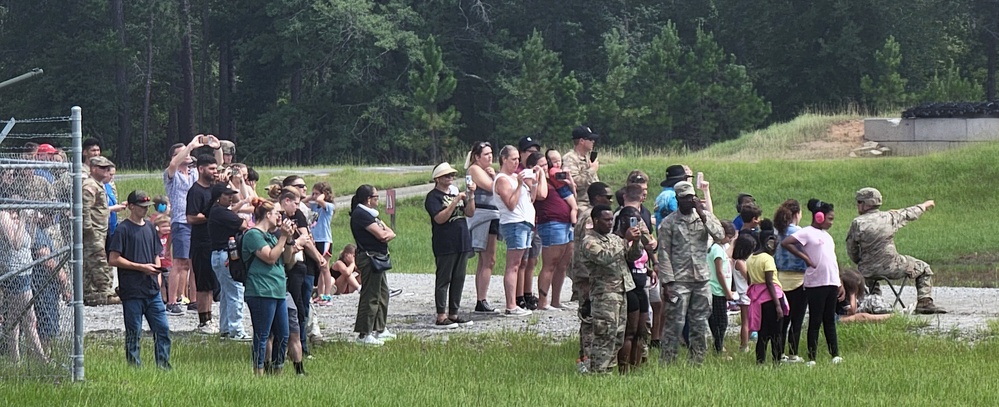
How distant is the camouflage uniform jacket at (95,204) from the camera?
14.3 m

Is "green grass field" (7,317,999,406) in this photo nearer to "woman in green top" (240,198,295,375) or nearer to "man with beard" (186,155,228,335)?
"woman in green top" (240,198,295,375)

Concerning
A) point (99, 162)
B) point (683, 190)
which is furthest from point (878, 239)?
point (99, 162)

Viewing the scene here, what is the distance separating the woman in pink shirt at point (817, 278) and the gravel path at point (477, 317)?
2112mm

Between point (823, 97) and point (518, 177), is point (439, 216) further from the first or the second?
point (823, 97)

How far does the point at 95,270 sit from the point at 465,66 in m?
49.8

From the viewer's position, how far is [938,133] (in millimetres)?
35938

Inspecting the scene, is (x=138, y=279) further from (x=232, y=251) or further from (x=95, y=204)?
(x=95, y=204)

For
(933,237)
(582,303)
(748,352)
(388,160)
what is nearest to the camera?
(582,303)

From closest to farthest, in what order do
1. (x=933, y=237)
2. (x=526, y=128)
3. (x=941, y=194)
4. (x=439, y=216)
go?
(x=439, y=216) < (x=933, y=237) < (x=941, y=194) < (x=526, y=128)

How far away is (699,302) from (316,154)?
172 feet

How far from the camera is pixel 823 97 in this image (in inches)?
2516

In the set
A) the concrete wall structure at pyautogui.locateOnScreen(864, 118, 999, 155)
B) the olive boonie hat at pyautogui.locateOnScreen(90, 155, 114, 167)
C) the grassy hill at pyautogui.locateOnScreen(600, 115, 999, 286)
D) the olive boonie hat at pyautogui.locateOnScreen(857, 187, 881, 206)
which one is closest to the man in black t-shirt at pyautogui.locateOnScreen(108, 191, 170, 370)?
the olive boonie hat at pyautogui.locateOnScreen(90, 155, 114, 167)

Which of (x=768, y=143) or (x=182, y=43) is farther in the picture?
(x=182, y=43)

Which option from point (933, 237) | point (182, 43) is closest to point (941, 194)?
point (933, 237)
